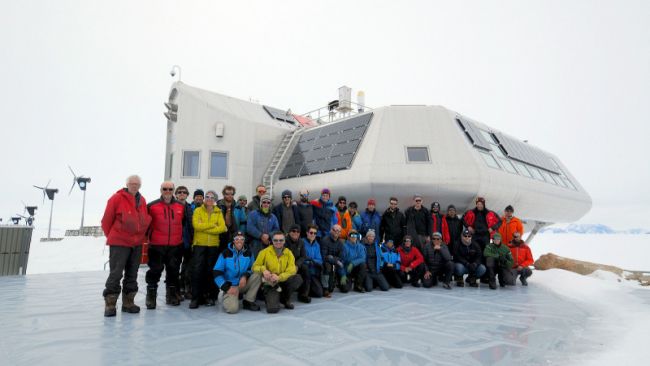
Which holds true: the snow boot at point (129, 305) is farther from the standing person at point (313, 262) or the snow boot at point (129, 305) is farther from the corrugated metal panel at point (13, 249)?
the corrugated metal panel at point (13, 249)

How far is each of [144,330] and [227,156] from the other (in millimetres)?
12578

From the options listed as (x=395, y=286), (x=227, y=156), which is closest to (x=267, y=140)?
(x=227, y=156)

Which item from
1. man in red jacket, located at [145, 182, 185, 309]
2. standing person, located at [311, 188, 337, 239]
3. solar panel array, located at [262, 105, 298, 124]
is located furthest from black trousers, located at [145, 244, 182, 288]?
solar panel array, located at [262, 105, 298, 124]

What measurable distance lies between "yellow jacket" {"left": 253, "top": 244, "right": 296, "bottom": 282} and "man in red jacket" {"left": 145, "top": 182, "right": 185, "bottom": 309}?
64.8 inches

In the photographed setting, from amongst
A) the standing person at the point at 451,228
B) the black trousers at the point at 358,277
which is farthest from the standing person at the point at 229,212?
the standing person at the point at 451,228

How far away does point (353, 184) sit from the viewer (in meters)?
14.0

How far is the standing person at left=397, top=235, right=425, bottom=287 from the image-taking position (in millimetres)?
10406

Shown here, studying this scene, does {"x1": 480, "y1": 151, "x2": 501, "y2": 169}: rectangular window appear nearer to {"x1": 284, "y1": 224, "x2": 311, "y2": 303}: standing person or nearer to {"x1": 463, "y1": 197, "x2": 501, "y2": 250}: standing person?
{"x1": 463, "y1": 197, "x2": 501, "y2": 250}: standing person

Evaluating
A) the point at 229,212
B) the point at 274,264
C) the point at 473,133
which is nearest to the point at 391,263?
the point at 274,264

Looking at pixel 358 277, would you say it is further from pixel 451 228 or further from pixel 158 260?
pixel 158 260

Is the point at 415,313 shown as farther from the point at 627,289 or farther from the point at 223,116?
the point at 223,116

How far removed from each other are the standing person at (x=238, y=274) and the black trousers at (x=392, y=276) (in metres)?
4.31

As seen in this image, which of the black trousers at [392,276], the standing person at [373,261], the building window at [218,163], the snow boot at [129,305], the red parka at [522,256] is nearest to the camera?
the snow boot at [129,305]

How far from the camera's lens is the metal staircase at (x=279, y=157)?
17669 millimetres
